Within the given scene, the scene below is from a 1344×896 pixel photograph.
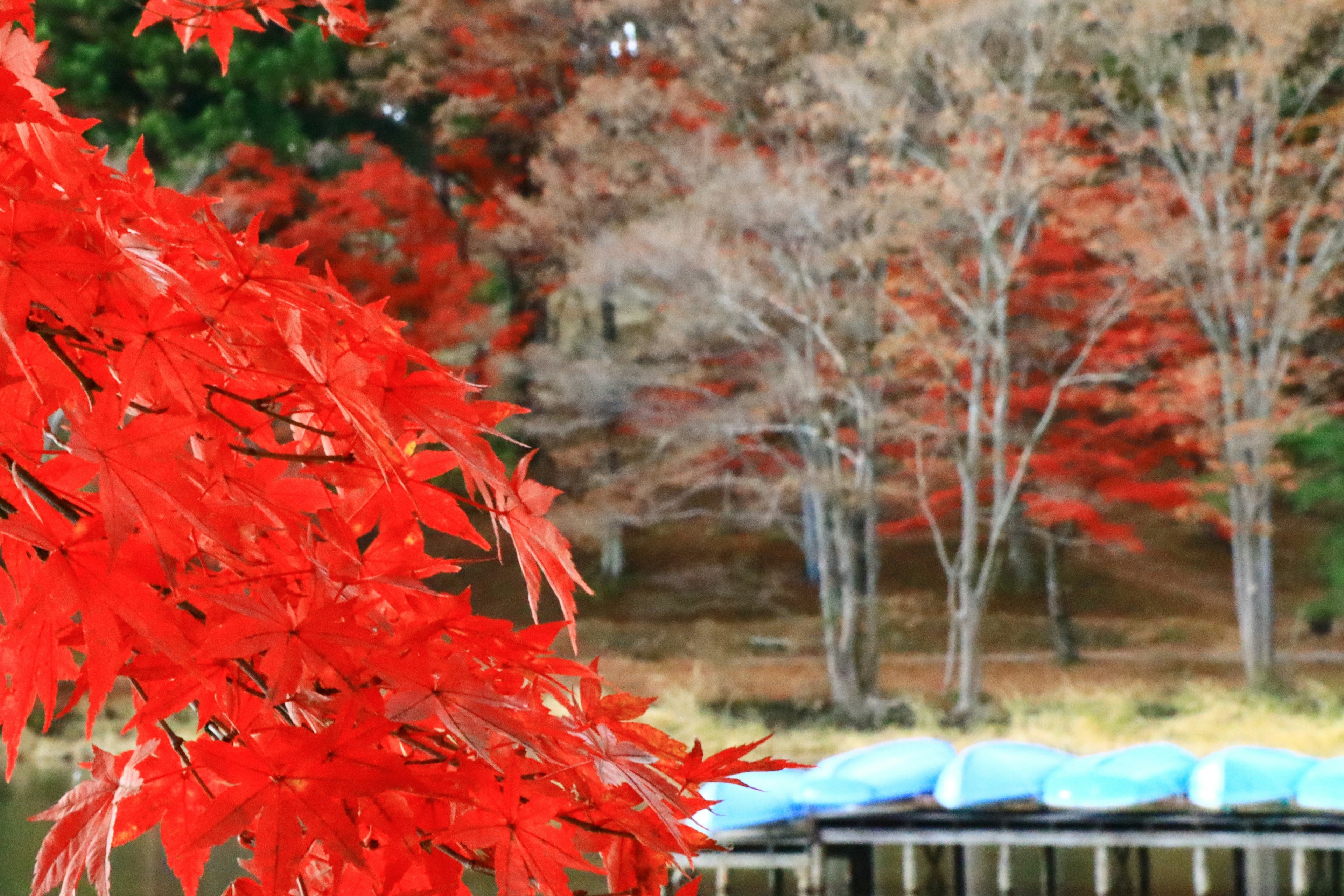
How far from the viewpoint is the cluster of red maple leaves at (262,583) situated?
49 centimetres

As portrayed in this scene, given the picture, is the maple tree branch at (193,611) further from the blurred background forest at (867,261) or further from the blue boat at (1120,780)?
the blurred background forest at (867,261)

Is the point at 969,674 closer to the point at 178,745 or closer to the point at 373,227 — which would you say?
the point at 373,227

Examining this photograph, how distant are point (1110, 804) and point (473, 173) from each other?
6181 millimetres

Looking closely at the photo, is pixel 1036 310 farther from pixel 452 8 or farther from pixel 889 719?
pixel 452 8

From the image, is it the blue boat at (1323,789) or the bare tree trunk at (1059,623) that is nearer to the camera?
the blue boat at (1323,789)

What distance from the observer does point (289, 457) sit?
0.51 meters

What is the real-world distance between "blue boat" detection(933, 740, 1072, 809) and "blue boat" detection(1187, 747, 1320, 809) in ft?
1.80

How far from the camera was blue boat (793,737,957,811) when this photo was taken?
5406 millimetres

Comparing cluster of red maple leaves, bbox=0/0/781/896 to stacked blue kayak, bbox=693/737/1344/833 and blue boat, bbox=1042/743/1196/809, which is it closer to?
stacked blue kayak, bbox=693/737/1344/833

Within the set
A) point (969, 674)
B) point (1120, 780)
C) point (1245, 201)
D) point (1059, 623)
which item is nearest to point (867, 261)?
point (1245, 201)

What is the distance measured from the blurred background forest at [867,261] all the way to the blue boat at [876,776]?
1456 millimetres

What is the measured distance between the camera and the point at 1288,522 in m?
10.5

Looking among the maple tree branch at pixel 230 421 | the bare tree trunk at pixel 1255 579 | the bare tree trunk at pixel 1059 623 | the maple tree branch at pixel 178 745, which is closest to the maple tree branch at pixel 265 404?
the maple tree branch at pixel 230 421

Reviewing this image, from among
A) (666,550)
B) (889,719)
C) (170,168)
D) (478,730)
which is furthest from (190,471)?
(666,550)
